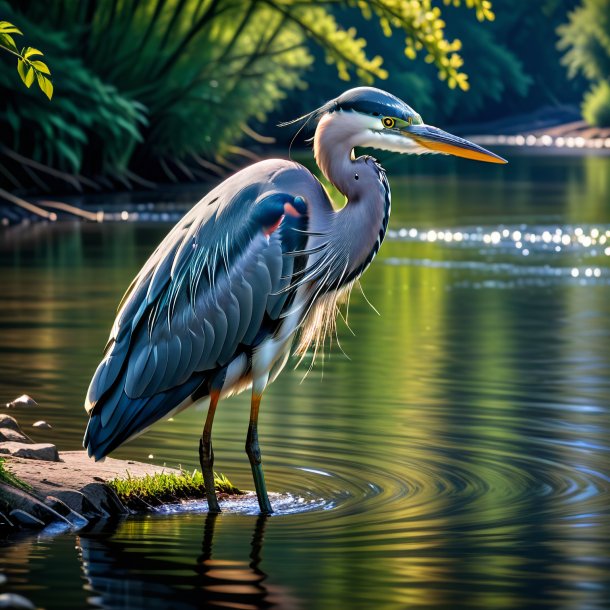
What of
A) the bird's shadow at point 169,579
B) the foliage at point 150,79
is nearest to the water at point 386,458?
the bird's shadow at point 169,579

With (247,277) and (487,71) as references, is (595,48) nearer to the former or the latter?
(487,71)

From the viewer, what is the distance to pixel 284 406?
10.2 m

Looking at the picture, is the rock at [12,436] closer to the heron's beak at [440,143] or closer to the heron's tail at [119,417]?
the heron's tail at [119,417]

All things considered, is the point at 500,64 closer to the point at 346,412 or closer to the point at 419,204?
the point at 419,204

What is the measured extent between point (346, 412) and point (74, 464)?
2503mm

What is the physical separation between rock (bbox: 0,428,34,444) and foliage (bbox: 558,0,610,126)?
5856cm

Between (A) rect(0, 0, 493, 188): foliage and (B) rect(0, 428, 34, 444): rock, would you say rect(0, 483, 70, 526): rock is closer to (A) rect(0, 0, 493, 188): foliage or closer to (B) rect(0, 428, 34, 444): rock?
(B) rect(0, 428, 34, 444): rock

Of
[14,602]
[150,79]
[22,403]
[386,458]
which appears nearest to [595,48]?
[150,79]

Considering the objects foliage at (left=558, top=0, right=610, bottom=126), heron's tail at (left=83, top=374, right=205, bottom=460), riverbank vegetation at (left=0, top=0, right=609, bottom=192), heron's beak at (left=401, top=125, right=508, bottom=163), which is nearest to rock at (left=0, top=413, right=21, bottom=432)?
heron's tail at (left=83, top=374, right=205, bottom=460)

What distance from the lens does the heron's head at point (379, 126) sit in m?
7.57

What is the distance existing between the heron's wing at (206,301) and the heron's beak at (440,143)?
2.11 feet

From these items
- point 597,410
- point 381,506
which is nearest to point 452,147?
point 381,506

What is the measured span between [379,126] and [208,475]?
1.61m

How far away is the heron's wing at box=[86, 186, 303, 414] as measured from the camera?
7348mm
